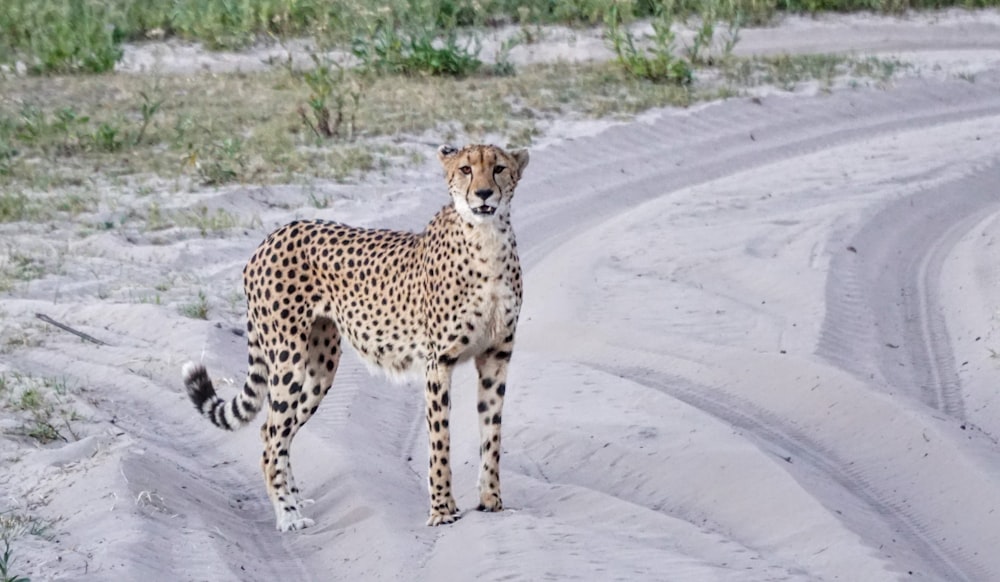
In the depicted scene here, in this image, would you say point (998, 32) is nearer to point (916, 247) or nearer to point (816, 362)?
point (916, 247)

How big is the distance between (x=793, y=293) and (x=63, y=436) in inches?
138

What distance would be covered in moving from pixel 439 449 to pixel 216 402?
86cm

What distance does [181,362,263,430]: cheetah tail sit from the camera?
534cm

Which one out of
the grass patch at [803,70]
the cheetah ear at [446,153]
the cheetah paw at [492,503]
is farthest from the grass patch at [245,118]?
the cheetah paw at [492,503]

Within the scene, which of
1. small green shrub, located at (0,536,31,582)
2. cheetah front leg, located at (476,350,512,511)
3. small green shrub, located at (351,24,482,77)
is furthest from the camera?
→ small green shrub, located at (351,24,482,77)

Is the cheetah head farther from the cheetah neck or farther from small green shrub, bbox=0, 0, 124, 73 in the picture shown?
small green shrub, bbox=0, 0, 124, 73

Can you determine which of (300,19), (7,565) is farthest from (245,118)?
(7,565)

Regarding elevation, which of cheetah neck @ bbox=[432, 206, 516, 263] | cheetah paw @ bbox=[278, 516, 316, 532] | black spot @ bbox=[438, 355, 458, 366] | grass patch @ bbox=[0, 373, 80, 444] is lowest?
cheetah paw @ bbox=[278, 516, 316, 532]

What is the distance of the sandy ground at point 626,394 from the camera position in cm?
478

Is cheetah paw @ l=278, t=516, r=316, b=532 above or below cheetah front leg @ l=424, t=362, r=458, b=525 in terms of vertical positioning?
below

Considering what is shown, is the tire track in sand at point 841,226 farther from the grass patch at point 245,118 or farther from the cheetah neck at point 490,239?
the cheetah neck at point 490,239

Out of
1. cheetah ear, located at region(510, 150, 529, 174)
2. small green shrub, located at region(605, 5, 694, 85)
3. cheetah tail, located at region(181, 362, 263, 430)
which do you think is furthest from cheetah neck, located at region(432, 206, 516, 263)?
small green shrub, located at region(605, 5, 694, 85)

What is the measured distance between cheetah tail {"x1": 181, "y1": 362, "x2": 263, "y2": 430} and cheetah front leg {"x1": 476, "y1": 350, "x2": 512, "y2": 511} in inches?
33.3

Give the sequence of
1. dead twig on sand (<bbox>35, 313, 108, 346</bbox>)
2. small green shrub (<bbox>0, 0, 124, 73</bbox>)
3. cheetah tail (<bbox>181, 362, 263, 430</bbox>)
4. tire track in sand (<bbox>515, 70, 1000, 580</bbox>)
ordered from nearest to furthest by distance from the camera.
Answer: cheetah tail (<bbox>181, 362, 263, 430</bbox>), tire track in sand (<bbox>515, 70, 1000, 580</bbox>), dead twig on sand (<bbox>35, 313, 108, 346</bbox>), small green shrub (<bbox>0, 0, 124, 73</bbox>)
